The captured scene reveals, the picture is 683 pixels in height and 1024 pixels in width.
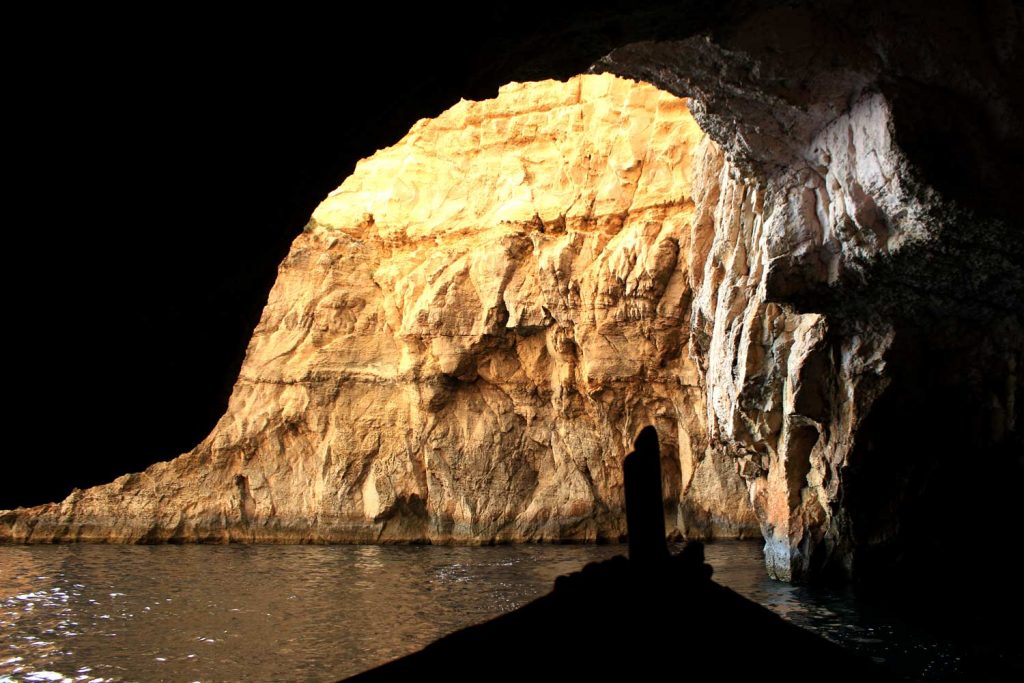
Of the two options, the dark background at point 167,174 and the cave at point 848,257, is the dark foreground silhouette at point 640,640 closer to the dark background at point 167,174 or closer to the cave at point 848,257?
the dark background at point 167,174

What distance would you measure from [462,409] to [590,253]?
19.9ft

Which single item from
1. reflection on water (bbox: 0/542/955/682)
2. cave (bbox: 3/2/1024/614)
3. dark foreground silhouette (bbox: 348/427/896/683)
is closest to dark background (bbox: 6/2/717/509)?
cave (bbox: 3/2/1024/614)

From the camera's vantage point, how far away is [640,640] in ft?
9.86

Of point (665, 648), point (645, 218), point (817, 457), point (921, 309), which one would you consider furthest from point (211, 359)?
point (645, 218)

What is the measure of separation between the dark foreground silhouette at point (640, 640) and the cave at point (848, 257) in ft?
10.4

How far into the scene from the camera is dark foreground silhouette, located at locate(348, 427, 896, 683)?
2965 mm

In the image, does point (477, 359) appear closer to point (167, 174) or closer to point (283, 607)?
point (283, 607)

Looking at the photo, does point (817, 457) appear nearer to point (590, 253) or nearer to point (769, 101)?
point (769, 101)

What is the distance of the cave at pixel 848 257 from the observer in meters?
6.88

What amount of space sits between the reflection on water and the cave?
2.12 m

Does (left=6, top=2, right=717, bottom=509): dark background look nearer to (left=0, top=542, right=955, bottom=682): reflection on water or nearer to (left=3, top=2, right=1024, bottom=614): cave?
(left=3, top=2, right=1024, bottom=614): cave

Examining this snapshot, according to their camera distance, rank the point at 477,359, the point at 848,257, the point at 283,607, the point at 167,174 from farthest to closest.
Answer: the point at 477,359, the point at 283,607, the point at 848,257, the point at 167,174

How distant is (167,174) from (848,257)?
7.93 metres

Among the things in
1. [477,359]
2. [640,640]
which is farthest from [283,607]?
[640,640]
